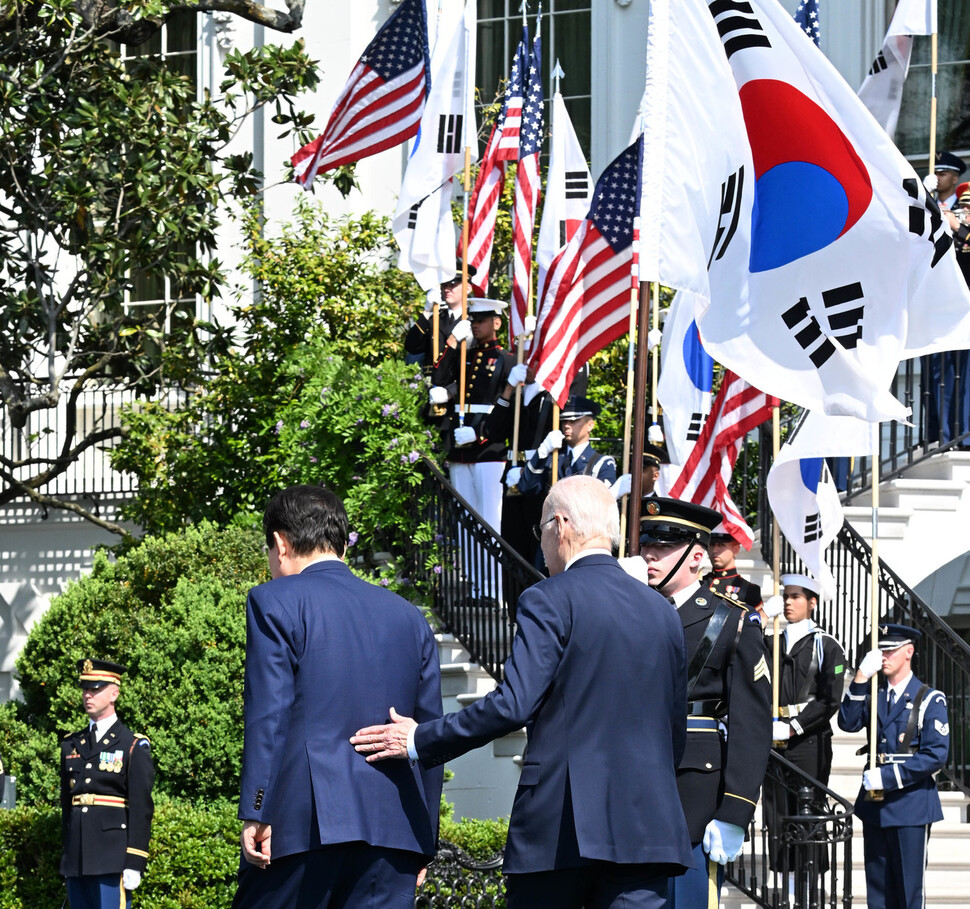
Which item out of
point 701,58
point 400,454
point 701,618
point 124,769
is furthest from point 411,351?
point 701,618

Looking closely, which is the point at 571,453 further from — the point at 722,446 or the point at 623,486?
the point at 623,486

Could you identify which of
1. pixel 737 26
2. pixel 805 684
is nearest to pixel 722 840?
pixel 737 26

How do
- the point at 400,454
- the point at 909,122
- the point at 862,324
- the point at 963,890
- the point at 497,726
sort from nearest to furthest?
the point at 497,726, the point at 862,324, the point at 963,890, the point at 400,454, the point at 909,122

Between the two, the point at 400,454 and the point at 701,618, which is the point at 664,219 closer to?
the point at 701,618

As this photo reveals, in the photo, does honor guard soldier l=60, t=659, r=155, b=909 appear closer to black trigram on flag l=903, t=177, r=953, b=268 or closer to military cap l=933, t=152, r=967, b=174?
black trigram on flag l=903, t=177, r=953, b=268

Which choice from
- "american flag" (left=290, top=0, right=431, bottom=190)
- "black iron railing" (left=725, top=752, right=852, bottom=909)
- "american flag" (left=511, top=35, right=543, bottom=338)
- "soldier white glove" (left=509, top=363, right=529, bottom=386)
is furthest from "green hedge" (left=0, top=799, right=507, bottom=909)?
"american flag" (left=290, top=0, right=431, bottom=190)

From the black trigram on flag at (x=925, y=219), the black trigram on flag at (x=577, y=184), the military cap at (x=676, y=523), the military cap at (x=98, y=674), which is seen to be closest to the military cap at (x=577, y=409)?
the black trigram on flag at (x=577, y=184)

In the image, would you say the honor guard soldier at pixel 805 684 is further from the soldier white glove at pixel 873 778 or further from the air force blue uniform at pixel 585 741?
the air force blue uniform at pixel 585 741

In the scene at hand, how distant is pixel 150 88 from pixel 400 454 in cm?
534

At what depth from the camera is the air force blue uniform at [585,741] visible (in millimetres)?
5070

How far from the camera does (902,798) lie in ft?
31.2

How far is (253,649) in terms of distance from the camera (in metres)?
5.29

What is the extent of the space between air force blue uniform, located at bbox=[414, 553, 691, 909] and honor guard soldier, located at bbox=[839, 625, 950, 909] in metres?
4.41

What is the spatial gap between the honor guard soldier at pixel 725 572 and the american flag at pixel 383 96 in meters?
4.24
